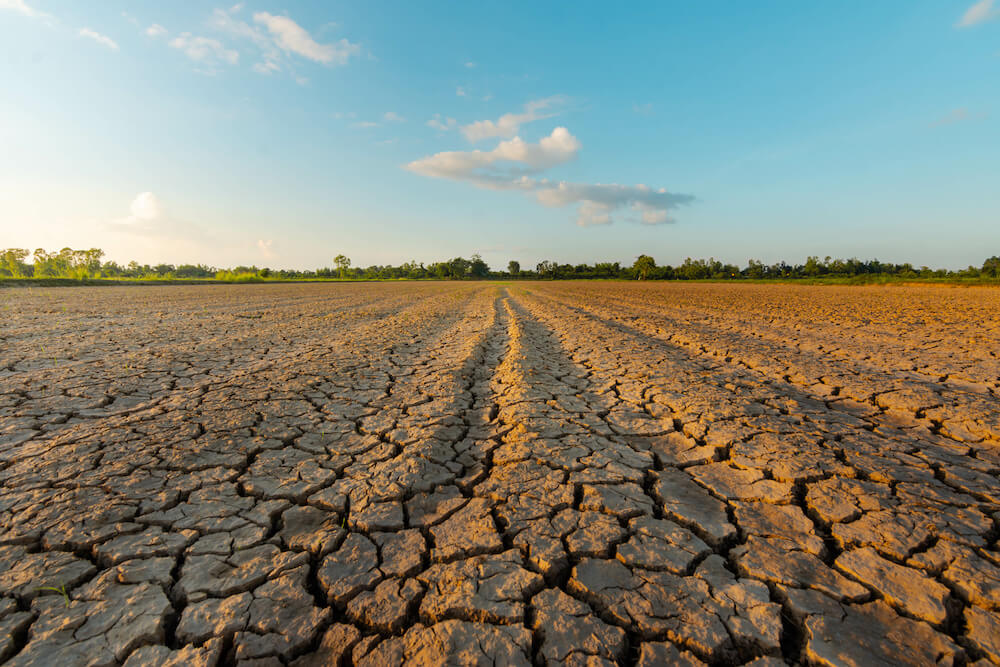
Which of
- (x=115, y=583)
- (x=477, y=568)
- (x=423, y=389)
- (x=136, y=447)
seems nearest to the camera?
(x=115, y=583)

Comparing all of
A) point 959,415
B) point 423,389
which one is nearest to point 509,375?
point 423,389

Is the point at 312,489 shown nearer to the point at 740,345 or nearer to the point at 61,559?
the point at 61,559

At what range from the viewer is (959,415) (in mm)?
3199

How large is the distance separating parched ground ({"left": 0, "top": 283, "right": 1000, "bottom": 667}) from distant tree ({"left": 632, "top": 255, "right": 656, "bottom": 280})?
3275 inches

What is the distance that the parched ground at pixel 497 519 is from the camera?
135cm

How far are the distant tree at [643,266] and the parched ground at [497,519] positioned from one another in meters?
83.2

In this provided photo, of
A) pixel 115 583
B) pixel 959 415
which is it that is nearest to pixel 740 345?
pixel 959 415

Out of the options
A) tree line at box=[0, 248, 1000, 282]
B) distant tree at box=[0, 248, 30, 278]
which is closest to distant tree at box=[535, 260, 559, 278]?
tree line at box=[0, 248, 1000, 282]

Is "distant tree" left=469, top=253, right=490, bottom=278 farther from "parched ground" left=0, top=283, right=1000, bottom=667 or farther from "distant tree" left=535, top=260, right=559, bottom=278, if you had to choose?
"parched ground" left=0, top=283, right=1000, bottom=667

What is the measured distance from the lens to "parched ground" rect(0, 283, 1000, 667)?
1349 millimetres

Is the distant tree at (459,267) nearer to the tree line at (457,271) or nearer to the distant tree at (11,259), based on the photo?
the tree line at (457,271)

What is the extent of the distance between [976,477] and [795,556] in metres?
1.62

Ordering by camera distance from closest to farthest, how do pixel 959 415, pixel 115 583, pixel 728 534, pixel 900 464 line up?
pixel 115 583, pixel 728 534, pixel 900 464, pixel 959 415

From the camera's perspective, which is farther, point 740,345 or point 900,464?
point 740,345
